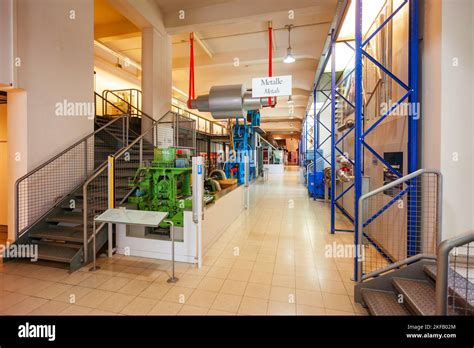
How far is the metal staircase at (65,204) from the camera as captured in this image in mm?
3334

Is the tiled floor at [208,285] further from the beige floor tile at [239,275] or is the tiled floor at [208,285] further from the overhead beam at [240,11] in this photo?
the overhead beam at [240,11]

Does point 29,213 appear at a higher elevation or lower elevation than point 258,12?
lower

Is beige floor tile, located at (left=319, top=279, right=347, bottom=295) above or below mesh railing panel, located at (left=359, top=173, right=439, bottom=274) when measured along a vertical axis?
below

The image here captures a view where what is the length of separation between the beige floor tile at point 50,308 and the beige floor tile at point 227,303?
155 centimetres

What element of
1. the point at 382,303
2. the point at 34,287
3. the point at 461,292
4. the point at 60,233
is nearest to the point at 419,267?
the point at 461,292

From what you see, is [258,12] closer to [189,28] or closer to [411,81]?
[189,28]

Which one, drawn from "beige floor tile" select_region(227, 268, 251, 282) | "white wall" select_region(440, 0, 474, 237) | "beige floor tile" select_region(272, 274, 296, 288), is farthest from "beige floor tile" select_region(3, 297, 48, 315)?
"white wall" select_region(440, 0, 474, 237)

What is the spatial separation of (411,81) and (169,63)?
658 cm

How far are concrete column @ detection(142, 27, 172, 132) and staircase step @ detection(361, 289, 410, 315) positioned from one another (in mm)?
6210

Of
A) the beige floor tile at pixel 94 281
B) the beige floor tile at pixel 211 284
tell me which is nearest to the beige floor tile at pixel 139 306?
the beige floor tile at pixel 211 284

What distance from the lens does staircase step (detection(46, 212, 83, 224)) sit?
12.1 feet

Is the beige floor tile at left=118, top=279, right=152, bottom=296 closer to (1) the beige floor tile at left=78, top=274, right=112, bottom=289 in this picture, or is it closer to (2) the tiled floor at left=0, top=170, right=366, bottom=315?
(2) the tiled floor at left=0, top=170, right=366, bottom=315
